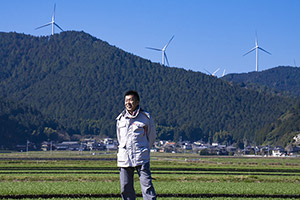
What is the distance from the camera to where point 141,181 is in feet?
53.5

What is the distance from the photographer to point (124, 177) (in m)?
16.4

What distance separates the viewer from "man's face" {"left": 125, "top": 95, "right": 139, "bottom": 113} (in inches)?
651

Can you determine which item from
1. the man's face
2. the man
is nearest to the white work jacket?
the man

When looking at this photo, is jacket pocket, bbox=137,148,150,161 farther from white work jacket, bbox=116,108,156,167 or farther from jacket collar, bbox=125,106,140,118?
jacket collar, bbox=125,106,140,118

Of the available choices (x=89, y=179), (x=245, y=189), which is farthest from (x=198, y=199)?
(x=89, y=179)

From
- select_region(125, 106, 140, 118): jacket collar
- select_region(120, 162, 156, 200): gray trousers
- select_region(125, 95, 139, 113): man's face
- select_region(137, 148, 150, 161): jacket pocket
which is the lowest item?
select_region(120, 162, 156, 200): gray trousers

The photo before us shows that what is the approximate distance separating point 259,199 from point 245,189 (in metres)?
4.00

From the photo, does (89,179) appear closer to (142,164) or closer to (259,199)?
(259,199)

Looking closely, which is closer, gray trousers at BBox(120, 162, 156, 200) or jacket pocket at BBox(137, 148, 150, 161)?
gray trousers at BBox(120, 162, 156, 200)

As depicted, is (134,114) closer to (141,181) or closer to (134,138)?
(134,138)

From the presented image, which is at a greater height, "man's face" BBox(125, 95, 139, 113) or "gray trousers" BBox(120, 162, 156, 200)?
"man's face" BBox(125, 95, 139, 113)

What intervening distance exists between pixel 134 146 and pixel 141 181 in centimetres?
98

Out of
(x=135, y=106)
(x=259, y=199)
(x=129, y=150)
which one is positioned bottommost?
(x=259, y=199)

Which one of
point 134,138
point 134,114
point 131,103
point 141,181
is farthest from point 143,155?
point 131,103
